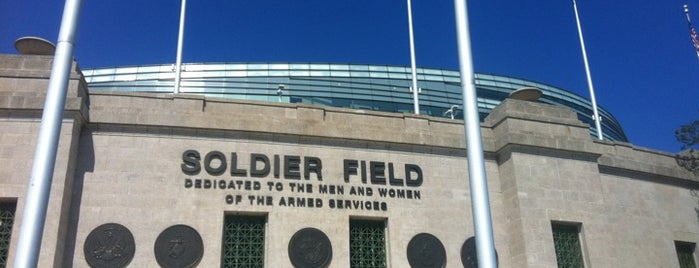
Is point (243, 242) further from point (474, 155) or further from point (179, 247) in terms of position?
point (474, 155)

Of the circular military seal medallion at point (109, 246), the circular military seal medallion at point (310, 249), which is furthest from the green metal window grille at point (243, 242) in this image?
the circular military seal medallion at point (109, 246)

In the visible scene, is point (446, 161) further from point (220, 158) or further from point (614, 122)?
point (614, 122)

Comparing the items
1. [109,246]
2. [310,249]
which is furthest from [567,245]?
[109,246]

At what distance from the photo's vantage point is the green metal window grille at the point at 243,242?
17141 mm

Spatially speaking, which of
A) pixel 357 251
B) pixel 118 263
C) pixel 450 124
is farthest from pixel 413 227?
pixel 118 263

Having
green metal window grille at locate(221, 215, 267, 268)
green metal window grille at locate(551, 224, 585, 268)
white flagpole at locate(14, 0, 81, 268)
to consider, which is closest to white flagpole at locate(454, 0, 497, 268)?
white flagpole at locate(14, 0, 81, 268)

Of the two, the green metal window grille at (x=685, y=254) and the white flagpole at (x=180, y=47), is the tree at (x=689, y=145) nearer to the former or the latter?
the green metal window grille at (x=685, y=254)

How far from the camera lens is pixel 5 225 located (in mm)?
15703

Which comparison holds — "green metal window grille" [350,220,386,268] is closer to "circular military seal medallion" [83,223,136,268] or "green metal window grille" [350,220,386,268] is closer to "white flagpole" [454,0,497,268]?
"circular military seal medallion" [83,223,136,268]

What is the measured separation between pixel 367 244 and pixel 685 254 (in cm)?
1191

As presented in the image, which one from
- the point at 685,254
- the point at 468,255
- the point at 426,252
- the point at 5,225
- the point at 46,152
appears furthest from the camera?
the point at 685,254

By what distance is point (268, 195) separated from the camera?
17812mm

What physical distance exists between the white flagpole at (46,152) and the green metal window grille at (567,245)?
14241 mm

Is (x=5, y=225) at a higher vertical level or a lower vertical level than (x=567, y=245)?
higher
